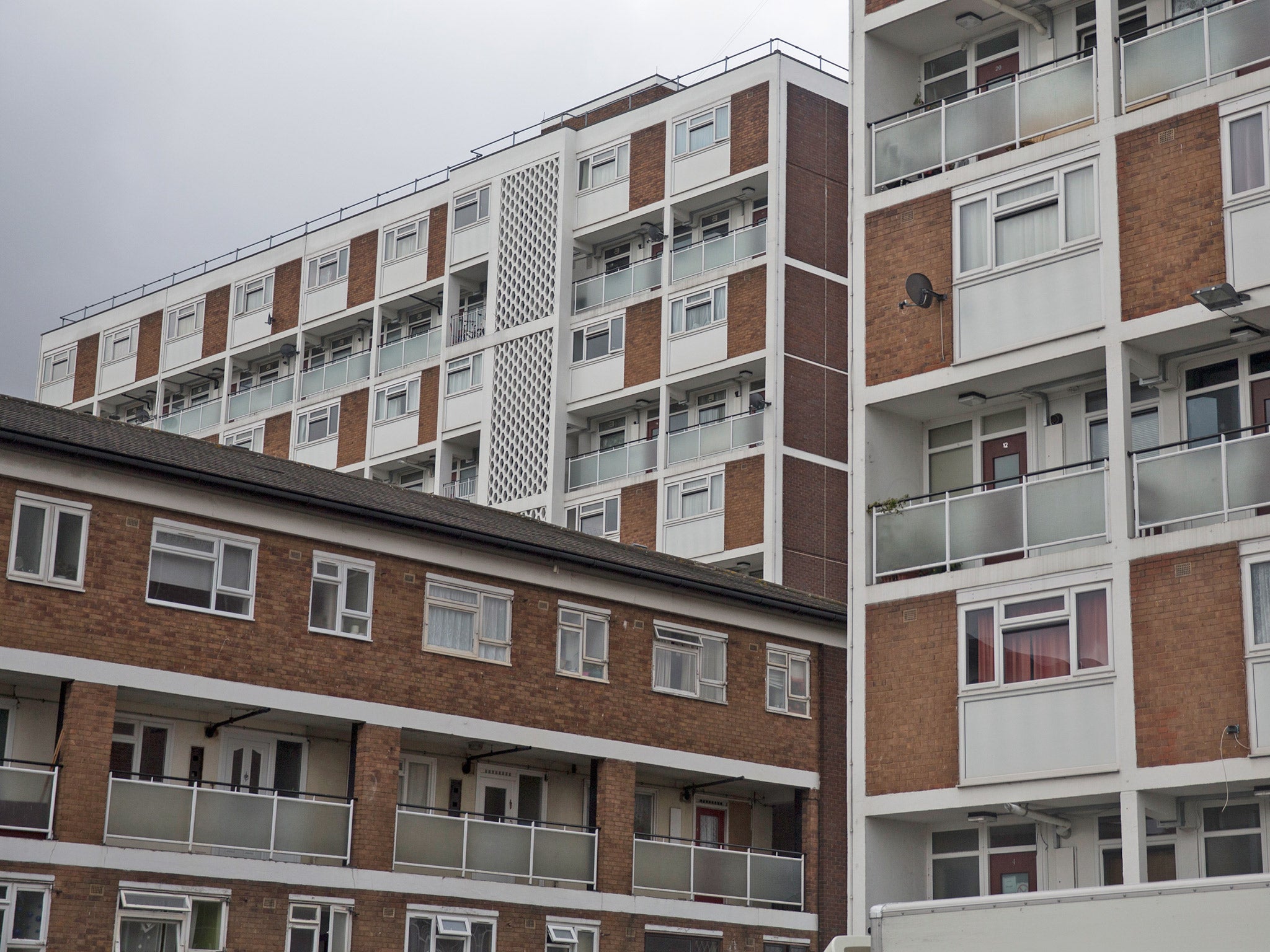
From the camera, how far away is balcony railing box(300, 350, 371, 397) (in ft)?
171

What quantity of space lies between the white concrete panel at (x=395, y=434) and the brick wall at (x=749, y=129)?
1172 cm

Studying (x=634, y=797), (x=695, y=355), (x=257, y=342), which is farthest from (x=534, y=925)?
(x=257, y=342)

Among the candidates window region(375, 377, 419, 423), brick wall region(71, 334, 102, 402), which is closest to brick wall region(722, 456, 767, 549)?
window region(375, 377, 419, 423)

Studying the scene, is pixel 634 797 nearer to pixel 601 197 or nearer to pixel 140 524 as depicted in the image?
pixel 140 524

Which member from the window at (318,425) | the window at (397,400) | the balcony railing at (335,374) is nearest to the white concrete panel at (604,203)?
the window at (397,400)

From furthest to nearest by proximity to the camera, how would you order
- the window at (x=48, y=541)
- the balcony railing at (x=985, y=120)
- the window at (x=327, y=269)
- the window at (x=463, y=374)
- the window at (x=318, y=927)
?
the window at (x=327, y=269) < the window at (x=463, y=374) < the window at (x=318, y=927) < the balcony railing at (x=985, y=120) < the window at (x=48, y=541)

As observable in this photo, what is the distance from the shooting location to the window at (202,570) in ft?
80.8

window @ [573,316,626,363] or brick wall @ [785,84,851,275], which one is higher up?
brick wall @ [785,84,851,275]

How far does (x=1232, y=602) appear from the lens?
68.7 feet

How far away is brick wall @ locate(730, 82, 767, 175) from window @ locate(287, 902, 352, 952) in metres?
23.3

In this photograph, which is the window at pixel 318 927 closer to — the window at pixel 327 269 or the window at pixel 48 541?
the window at pixel 48 541

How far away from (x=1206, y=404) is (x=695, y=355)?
21182mm

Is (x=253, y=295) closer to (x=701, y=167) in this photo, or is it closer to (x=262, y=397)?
(x=262, y=397)

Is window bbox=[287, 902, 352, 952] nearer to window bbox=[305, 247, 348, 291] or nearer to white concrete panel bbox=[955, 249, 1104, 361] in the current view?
white concrete panel bbox=[955, 249, 1104, 361]
